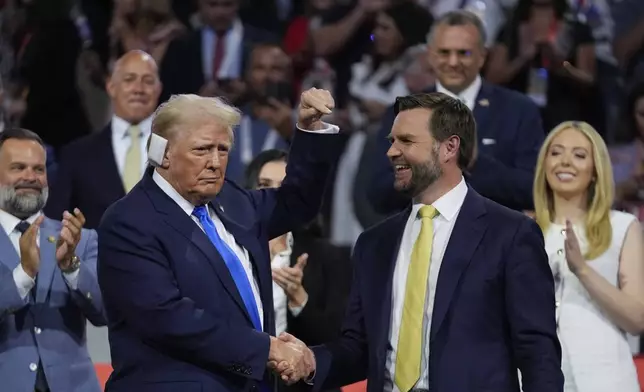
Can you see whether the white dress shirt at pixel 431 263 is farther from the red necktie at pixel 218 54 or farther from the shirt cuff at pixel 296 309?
the red necktie at pixel 218 54

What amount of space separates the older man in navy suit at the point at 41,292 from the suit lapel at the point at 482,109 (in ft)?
5.22

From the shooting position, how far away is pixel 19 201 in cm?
449

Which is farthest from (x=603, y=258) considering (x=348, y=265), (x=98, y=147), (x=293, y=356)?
(x=98, y=147)

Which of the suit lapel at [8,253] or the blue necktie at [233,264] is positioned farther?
the suit lapel at [8,253]

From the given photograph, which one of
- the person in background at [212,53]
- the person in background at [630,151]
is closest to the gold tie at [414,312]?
the person in background at [630,151]

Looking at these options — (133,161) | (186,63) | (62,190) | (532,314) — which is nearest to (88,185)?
(62,190)

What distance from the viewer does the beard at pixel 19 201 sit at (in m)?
4.50

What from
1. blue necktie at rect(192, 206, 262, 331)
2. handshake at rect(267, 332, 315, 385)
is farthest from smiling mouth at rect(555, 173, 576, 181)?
blue necktie at rect(192, 206, 262, 331)

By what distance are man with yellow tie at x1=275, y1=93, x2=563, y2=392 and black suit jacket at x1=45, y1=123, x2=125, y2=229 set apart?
183 centimetres

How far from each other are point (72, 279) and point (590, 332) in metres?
1.78

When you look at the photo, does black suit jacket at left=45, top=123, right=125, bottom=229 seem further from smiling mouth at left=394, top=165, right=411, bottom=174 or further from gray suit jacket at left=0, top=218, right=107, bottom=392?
smiling mouth at left=394, top=165, right=411, bottom=174

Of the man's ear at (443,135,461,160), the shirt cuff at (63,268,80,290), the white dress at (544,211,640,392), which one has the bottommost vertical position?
the white dress at (544,211,640,392)

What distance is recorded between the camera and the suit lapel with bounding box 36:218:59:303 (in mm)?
4359

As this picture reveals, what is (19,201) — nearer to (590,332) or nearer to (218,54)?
(590,332)
